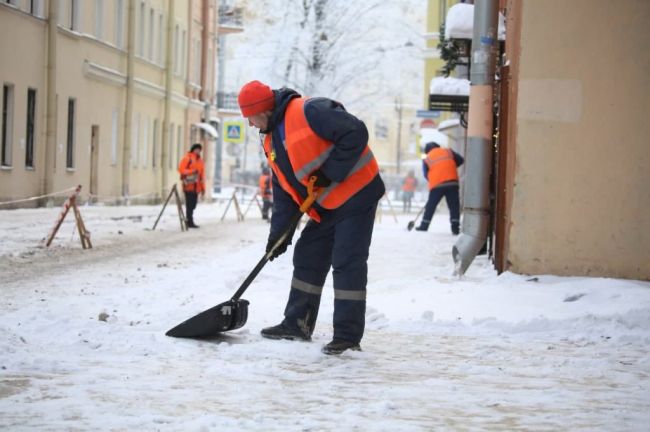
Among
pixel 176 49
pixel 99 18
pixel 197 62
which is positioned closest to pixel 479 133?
pixel 99 18

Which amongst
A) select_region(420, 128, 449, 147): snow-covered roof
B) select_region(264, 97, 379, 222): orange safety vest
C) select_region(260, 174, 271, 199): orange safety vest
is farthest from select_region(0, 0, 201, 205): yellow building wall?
select_region(264, 97, 379, 222): orange safety vest

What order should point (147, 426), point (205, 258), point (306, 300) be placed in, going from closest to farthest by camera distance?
point (147, 426)
point (306, 300)
point (205, 258)

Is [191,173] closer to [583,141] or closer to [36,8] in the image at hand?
[36,8]

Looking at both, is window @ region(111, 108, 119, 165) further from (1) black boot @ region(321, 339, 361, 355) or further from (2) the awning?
(1) black boot @ region(321, 339, 361, 355)

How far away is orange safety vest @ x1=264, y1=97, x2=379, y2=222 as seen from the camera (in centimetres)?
771

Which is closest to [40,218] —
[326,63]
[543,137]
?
[543,137]

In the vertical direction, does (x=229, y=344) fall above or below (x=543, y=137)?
below

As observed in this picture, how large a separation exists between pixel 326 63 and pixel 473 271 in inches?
1263

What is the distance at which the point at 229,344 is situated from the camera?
780 centimetres

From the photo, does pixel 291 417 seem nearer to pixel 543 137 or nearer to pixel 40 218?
pixel 543 137

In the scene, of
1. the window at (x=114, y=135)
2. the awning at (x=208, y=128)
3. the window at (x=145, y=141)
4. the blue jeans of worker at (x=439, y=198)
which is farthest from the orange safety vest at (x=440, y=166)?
the awning at (x=208, y=128)

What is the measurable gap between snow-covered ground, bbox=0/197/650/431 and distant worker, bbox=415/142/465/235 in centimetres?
979

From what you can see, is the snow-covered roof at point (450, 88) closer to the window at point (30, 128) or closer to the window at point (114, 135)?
the window at point (30, 128)

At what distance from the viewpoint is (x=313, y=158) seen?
7723 mm
